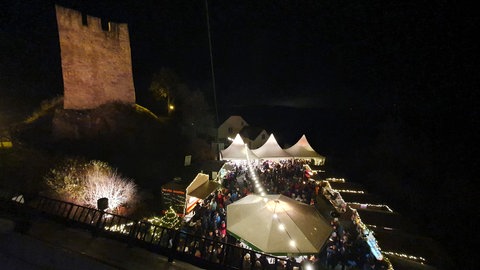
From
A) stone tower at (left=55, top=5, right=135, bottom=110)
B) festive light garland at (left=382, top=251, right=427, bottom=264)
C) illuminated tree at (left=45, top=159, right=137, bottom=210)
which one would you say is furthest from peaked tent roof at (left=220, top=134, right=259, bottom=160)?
festive light garland at (left=382, top=251, right=427, bottom=264)

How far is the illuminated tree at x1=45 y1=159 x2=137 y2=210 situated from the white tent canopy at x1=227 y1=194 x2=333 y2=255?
8.51 meters

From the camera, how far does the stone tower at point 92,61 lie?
16.8 meters

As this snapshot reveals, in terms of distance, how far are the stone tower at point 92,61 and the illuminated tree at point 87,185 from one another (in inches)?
270

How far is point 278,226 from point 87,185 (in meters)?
10.6

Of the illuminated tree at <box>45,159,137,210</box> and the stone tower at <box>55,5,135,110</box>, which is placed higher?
the stone tower at <box>55,5,135,110</box>

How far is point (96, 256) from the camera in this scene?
429 cm

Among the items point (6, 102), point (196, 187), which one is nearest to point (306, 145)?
point (196, 187)

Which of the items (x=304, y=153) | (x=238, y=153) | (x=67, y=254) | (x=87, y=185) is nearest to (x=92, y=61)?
(x=87, y=185)

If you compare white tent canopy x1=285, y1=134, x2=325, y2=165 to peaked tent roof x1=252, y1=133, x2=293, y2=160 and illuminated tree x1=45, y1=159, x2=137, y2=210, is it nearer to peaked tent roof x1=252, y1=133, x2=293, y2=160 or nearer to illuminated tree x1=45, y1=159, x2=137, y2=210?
peaked tent roof x1=252, y1=133, x2=293, y2=160

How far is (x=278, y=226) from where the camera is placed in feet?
18.9

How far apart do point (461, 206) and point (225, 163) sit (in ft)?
67.4

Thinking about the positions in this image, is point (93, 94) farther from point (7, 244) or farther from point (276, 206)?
point (276, 206)

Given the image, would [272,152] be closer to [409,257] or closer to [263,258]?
[409,257]

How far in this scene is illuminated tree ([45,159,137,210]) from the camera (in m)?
11.4
